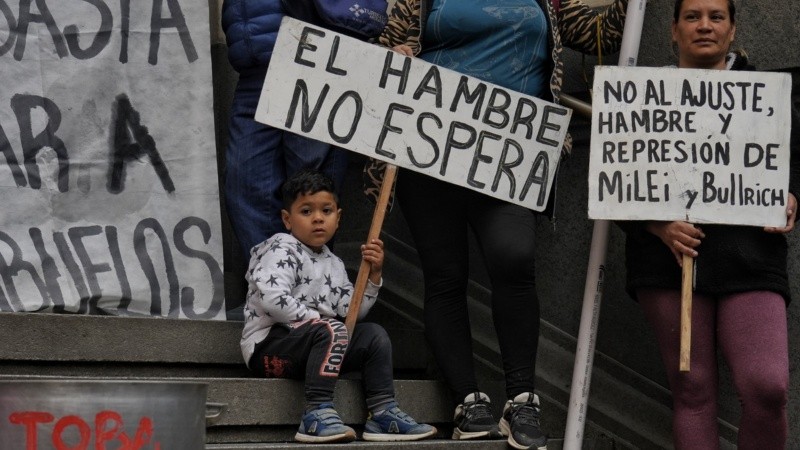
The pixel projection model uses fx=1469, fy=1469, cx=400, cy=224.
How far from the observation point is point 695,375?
4.82m

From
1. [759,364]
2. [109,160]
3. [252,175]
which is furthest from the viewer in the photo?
[252,175]

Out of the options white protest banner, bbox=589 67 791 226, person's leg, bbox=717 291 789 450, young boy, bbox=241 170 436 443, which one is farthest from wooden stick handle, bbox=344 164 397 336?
person's leg, bbox=717 291 789 450

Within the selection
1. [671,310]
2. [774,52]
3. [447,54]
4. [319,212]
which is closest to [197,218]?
[319,212]

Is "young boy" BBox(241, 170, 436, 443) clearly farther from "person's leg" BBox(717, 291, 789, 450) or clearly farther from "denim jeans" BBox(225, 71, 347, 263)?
"person's leg" BBox(717, 291, 789, 450)

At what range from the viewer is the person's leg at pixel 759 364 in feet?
15.3

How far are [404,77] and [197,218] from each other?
1062mm

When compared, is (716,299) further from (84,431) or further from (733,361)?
(84,431)

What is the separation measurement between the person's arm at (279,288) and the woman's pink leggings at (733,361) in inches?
47.6

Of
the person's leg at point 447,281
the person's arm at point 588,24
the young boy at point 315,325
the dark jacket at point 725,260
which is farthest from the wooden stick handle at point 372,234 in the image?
the person's arm at point 588,24

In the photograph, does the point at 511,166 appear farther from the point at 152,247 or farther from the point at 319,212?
the point at 152,247

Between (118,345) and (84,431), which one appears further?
(118,345)

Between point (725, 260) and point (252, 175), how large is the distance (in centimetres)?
190

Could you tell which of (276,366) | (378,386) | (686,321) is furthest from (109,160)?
(686,321)

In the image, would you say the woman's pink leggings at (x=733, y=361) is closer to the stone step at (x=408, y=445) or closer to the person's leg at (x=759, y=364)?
the person's leg at (x=759, y=364)
